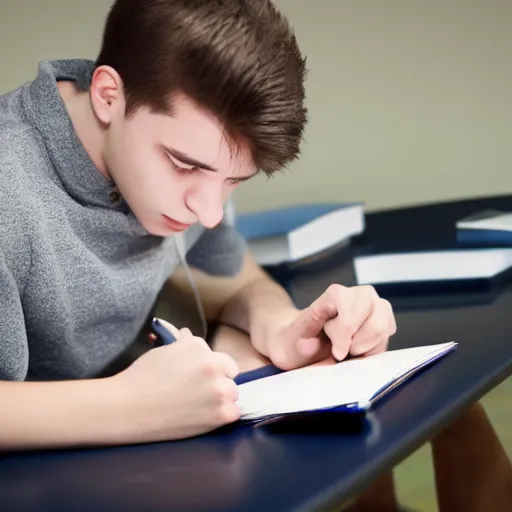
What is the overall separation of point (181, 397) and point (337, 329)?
215 mm

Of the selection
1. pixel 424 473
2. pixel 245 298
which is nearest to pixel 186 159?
pixel 245 298

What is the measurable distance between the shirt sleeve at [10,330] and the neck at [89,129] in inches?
7.0

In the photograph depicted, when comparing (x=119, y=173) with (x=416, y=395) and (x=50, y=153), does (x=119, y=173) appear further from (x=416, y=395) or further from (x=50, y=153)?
(x=416, y=395)

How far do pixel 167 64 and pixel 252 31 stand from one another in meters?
0.08

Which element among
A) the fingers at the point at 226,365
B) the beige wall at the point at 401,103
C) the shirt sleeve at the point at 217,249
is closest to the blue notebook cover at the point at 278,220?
the shirt sleeve at the point at 217,249

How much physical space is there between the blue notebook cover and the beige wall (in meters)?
0.42

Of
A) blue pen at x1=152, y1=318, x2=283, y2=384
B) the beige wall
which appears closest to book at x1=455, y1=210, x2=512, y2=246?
blue pen at x1=152, y1=318, x2=283, y2=384

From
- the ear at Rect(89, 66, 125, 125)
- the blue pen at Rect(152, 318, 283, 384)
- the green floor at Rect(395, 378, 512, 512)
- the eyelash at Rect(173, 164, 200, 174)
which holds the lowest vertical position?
the green floor at Rect(395, 378, 512, 512)

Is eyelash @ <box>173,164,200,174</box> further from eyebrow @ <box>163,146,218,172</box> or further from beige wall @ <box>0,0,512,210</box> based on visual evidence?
beige wall @ <box>0,0,512,210</box>

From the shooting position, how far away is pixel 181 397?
2.14ft

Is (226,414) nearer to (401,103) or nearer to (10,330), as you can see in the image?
(10,330)

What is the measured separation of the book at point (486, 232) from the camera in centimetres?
121

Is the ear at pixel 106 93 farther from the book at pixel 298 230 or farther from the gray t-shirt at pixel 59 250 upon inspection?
the book at pixel 298 230

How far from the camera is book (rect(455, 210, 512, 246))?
3.96 ft
